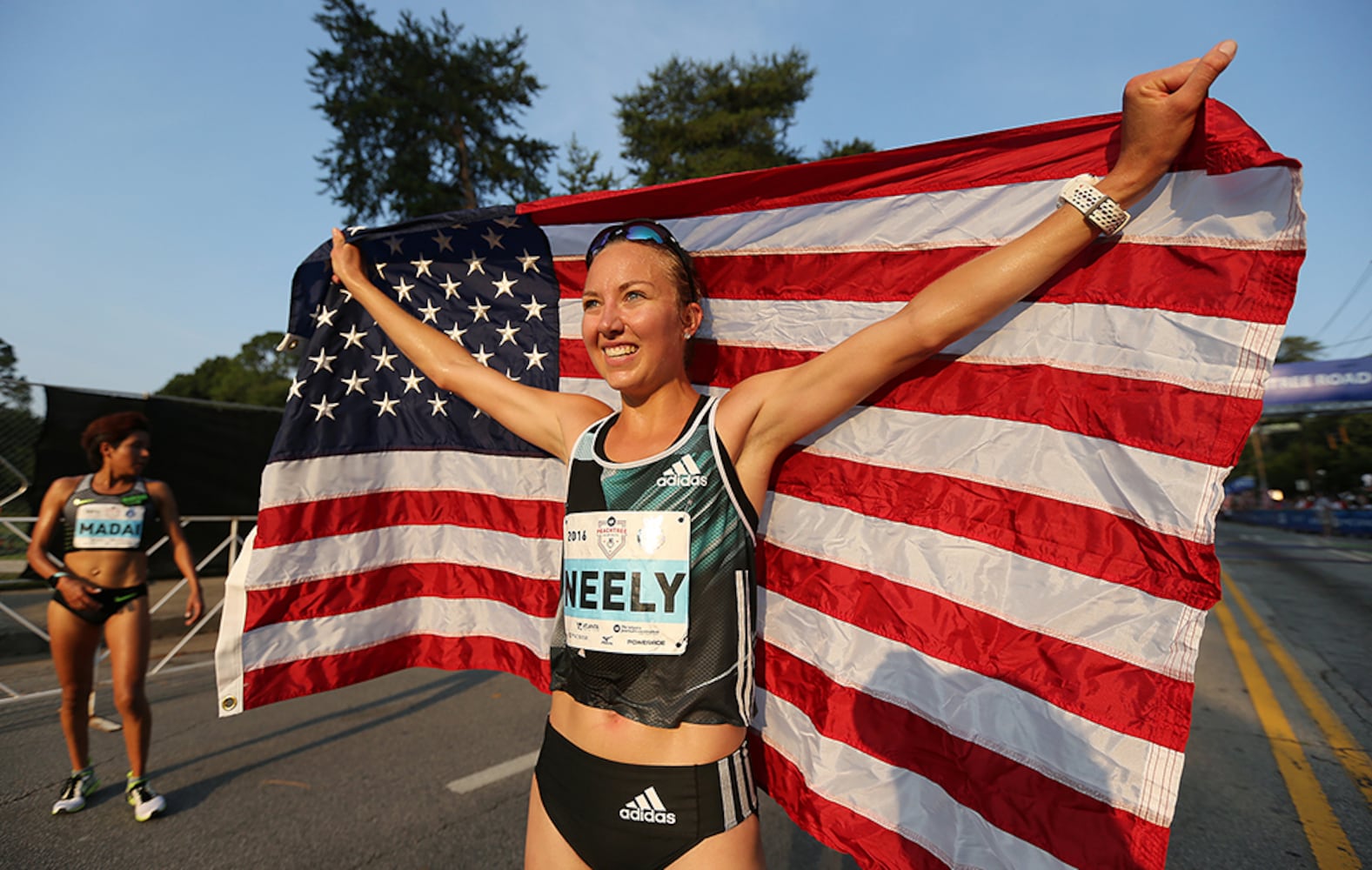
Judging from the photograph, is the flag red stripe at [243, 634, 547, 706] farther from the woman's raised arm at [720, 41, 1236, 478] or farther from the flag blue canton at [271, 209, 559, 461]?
the woman's raised arm at [720, 41, 1236, 478]

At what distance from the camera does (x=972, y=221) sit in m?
2.22

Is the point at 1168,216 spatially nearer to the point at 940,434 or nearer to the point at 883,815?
the point at 940,434

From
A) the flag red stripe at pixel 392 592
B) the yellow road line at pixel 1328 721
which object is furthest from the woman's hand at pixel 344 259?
the yellow road line at pixel 1328 721

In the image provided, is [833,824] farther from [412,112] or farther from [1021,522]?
[412,112]

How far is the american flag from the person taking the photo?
5.81ft

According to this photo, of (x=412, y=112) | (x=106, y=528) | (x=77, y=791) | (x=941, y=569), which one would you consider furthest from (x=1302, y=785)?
(x=412, y=112)

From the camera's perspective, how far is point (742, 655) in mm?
1863

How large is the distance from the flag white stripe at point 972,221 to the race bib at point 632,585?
130 cm

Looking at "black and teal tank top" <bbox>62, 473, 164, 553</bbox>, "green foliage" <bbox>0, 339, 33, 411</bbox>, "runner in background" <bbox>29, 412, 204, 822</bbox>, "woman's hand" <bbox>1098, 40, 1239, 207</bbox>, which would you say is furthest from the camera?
"green foliage" <bbox>0, 339, 33, 411</bbox>

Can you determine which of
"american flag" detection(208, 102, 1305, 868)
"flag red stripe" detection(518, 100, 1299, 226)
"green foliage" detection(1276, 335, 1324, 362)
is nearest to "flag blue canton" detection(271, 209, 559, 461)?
"american flag" detection(208, 102, 1305, 868)

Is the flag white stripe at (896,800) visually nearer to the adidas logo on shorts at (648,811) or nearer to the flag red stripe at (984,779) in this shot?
the flag red stripe at (984,779)

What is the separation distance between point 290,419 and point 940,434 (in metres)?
2.80

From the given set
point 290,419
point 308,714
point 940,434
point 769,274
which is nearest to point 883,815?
point 940,434

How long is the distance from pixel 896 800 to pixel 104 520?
5059 mm
